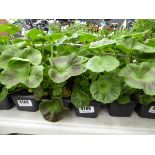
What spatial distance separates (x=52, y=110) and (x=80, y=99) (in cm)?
10

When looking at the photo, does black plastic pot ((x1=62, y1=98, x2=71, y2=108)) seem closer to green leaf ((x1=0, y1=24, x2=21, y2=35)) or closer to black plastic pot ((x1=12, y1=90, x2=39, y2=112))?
black plastic pot ((x1=12, y1=90, x2=39, y2=112))

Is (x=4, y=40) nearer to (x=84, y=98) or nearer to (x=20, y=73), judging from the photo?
(x=20, y=73)

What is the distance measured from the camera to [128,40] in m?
0.68

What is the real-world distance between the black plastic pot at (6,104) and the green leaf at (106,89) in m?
0.34

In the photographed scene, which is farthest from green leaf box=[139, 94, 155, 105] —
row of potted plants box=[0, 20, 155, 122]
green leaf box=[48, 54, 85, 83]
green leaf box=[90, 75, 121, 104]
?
green leaf box=[48, 54, 85, 83]

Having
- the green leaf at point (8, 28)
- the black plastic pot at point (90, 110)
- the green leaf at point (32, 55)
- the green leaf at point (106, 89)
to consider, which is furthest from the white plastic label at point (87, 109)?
the green leaf at point (8, 28)

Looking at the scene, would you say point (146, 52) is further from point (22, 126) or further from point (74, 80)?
point (22, 126)

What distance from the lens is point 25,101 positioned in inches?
31.4

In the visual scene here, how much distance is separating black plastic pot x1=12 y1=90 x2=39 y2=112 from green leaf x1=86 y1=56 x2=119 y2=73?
276mm

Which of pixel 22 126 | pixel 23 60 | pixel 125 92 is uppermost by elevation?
pixel 23 60

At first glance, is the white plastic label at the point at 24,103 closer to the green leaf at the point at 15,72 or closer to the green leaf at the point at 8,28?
the green leaf at the point at 15,72

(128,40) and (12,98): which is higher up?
(128,40)
